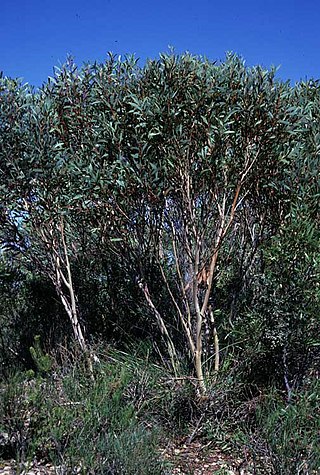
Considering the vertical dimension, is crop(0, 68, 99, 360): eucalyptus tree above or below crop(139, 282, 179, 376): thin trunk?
above

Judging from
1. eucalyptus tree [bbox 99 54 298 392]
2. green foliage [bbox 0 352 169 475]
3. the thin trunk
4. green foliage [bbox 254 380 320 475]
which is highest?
eucalyptus tree [bbox 99 54 298 392]

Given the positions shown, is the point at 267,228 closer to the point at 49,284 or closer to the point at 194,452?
the point at 194,452

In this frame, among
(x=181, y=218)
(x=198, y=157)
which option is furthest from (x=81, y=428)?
(x=198, y=157)

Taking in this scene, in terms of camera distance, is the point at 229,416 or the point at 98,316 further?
the point at 98,316

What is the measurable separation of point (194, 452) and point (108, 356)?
1.54 m

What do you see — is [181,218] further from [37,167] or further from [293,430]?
[293,430]

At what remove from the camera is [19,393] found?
4172 millimetres

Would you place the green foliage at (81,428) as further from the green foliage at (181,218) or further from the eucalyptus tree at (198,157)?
the eucalyptus tree at (198,157)

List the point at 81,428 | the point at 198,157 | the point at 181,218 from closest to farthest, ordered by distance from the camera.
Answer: the point at 81,428, the point at 198,157, the point at 181,218

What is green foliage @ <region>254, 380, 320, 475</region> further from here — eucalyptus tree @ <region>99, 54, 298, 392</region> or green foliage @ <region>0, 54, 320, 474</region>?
eucalyptus tree @ <region>99, 54, 298, 392</region>

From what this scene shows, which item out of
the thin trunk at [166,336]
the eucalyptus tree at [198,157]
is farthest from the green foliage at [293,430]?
the thin trunk at [166,336]

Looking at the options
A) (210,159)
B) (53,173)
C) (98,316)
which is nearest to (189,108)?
(210,159)

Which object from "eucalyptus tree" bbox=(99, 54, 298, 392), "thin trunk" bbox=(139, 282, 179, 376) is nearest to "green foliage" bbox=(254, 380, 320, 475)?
"eucalyptus tree" bbox=(99, 54, 298, 392)

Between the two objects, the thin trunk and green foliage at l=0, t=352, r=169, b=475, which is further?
the thin trunk
